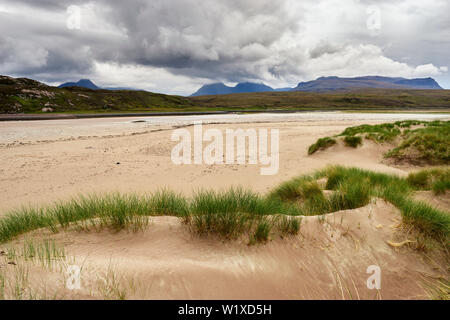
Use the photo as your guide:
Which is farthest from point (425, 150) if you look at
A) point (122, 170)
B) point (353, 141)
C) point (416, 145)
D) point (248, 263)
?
point (122, 170)

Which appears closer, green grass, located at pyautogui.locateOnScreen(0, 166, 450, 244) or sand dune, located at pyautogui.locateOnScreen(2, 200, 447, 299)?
sand dune, located at pyautogui.locateOnScreen(2, 200, 447, 299)

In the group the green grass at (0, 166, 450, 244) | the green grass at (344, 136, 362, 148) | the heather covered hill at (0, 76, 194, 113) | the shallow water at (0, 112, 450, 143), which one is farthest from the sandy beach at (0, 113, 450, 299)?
the heather covered hill at (0, 76, 194, 113)

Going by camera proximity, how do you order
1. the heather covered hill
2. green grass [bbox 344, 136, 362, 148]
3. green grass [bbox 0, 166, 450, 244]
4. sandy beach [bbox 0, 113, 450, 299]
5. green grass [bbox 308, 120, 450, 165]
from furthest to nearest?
the heather covered hill
green grass [bbox 344, 136, 362, 148]
green grass [bbox 308, 120, 450, 165]
green grass [bbox 0, 166, 450, 244]
sandy beach [bbox 0, 113, 450, 299]

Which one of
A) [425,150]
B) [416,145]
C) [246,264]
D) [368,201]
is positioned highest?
[416,145]

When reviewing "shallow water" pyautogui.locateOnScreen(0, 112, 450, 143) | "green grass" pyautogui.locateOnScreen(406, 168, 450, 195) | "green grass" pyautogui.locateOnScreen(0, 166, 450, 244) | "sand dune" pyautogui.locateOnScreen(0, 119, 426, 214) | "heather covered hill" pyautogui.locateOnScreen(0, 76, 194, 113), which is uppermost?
"heather covered hill" pyautogui.locateOnScreen(0, 76, 194, 113)

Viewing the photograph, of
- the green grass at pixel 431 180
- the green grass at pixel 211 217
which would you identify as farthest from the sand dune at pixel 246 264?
the green grass at pixel 431 180

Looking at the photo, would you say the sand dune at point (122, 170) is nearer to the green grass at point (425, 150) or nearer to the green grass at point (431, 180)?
the green grass at point (425, 150)

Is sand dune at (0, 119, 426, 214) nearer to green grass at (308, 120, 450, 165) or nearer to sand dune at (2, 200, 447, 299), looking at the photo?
green grass at (308, 120, 450, 165)

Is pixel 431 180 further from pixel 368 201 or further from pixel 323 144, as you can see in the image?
pixel 323 144

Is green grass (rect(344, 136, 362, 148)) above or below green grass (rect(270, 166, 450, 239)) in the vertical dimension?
above

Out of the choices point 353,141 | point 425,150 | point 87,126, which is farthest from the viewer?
point 87,126

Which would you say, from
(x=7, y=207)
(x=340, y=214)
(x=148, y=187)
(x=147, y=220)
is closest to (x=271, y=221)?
(x=340, y=214)

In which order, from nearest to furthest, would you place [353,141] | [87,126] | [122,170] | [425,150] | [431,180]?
[431,180]
[425,150]
[122,170]
[353,141]
[87,126]

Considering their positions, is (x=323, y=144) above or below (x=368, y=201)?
above
